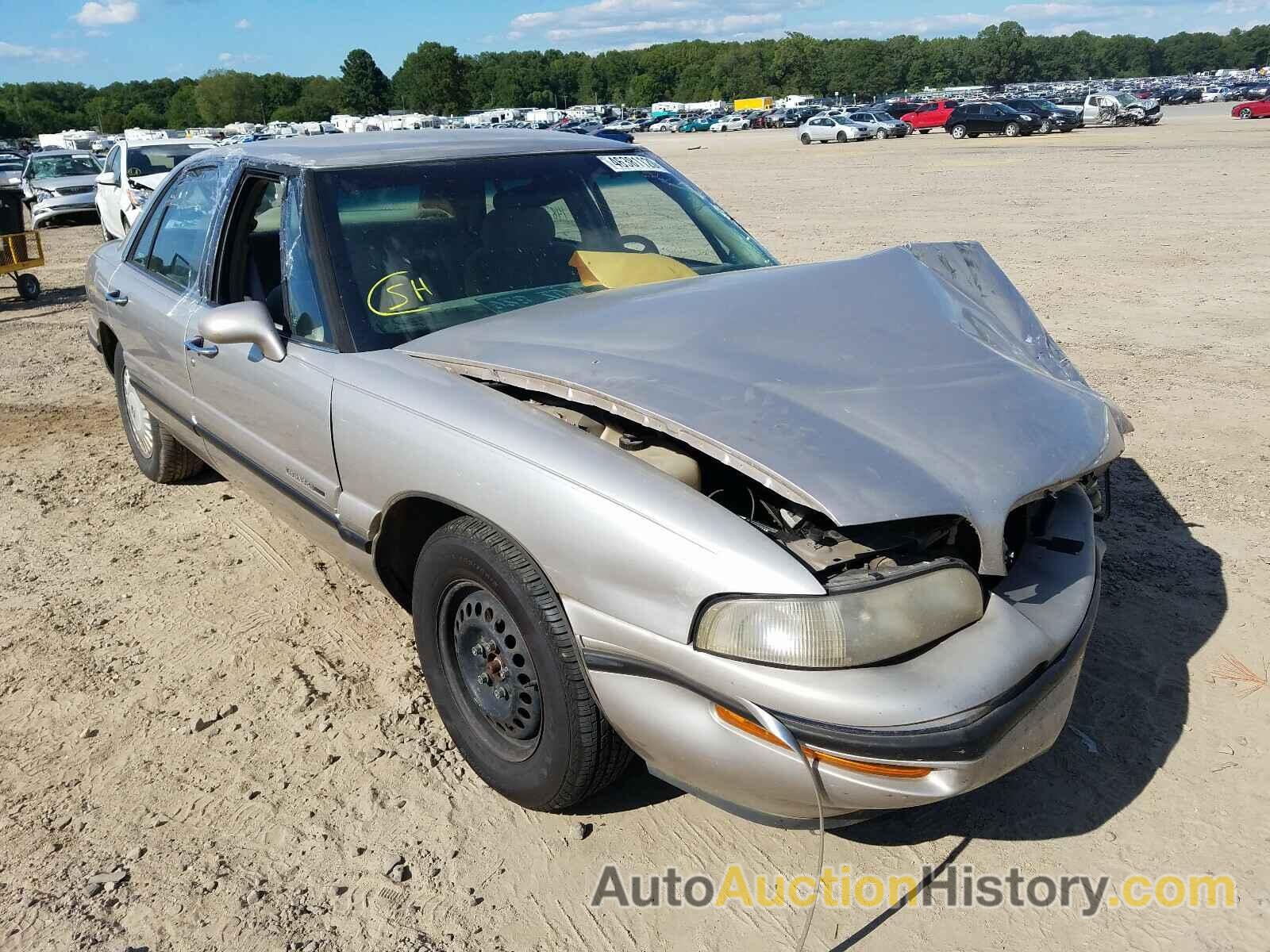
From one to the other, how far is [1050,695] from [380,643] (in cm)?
233

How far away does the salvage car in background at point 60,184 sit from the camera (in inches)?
778

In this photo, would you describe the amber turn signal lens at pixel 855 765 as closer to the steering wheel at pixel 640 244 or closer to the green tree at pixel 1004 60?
the steering wheel at pixel 640 244

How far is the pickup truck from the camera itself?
39344 millimetres

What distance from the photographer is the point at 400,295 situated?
125 inches

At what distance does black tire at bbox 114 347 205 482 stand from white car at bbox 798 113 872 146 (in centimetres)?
4059

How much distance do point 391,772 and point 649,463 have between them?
1288 millimetres

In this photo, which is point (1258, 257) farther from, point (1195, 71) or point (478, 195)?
point (1195, 71)

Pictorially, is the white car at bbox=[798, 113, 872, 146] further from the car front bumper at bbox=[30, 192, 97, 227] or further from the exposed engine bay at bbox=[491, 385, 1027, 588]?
the exposed engine bay at bbox=[491, 385, 1027, 588]

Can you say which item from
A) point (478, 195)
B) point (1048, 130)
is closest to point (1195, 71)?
point (1048, 130)

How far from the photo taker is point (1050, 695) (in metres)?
2.16

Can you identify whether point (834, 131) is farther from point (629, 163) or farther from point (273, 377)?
point (273, 377)

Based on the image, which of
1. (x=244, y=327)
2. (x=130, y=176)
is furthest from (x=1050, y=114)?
(x=244, y=327)

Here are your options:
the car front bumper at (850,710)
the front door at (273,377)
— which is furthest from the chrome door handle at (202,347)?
the car front bumper at (850,710)

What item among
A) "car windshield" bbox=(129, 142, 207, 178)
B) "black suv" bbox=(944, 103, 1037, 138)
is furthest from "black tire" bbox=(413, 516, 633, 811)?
"black suv" bbox=(944, 103, 1037, 138)
